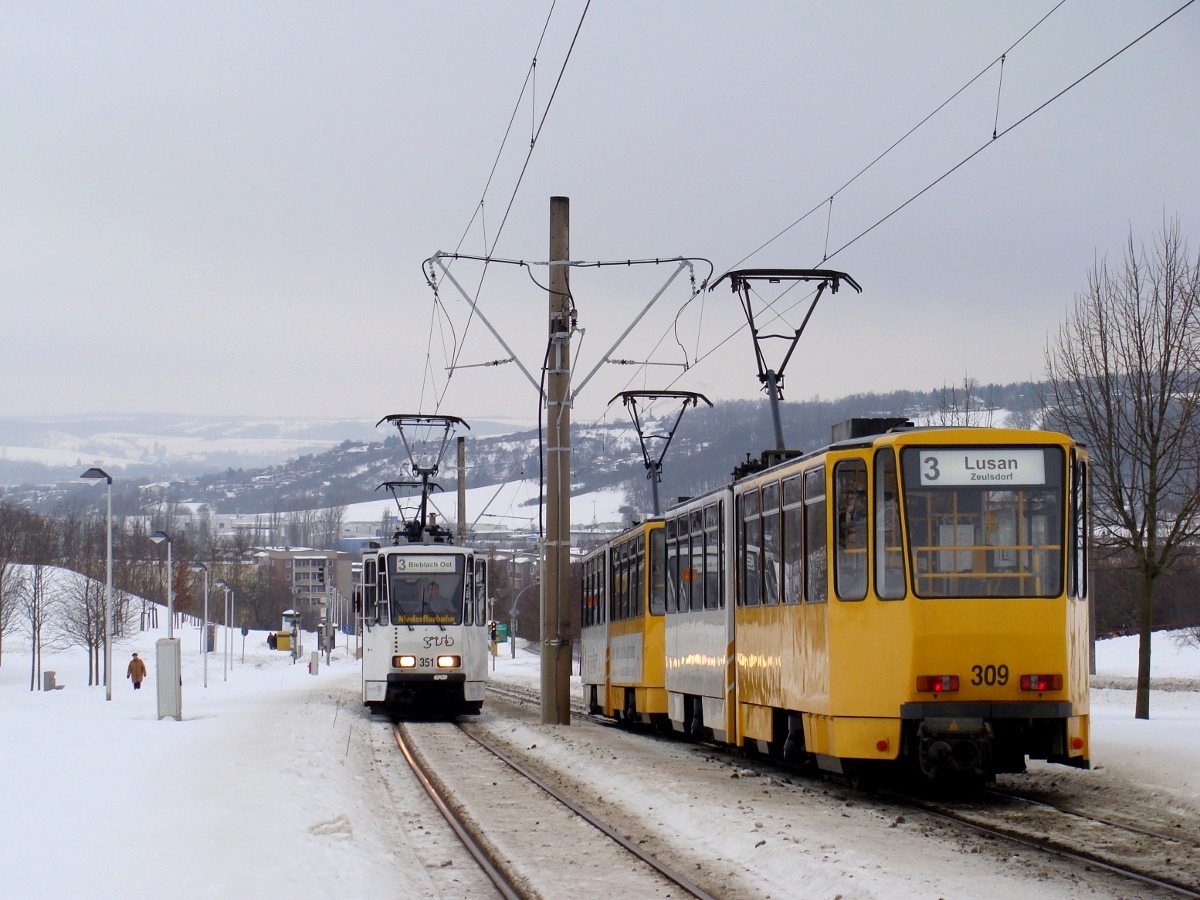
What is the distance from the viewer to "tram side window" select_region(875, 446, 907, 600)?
41.0ft

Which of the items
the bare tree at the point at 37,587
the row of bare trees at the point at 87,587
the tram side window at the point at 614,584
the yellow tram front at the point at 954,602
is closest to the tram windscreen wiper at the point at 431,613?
the tram side window at the point at 614,584

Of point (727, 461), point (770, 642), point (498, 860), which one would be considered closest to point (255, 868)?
point (498, 860)

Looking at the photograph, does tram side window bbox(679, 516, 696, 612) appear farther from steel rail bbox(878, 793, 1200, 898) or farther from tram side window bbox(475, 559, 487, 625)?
tram side window bbox(475, 559, 487, 625)

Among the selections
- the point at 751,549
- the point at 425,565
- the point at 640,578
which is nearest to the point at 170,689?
the point at 425,565

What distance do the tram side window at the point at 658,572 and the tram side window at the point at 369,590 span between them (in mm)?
6406

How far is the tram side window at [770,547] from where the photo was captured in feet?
Result: 48.1

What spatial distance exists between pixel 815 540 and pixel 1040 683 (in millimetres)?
2258

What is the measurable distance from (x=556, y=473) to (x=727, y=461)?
16503cm

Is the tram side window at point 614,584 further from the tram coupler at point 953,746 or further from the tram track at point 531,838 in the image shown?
the tram coupler at point 953,746

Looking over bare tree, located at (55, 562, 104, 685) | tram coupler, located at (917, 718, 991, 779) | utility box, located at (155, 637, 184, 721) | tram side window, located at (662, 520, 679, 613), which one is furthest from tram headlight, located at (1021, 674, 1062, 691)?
bare tree, located at (55, 562, 104, 685)

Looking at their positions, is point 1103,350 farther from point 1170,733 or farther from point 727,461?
point 727,461

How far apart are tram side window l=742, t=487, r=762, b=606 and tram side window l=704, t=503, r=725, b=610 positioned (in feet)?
3.25

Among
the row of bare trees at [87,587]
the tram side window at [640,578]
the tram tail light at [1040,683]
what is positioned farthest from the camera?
the row of bare trees at [87,587]

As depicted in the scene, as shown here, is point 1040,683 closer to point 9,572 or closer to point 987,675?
point 987,675
